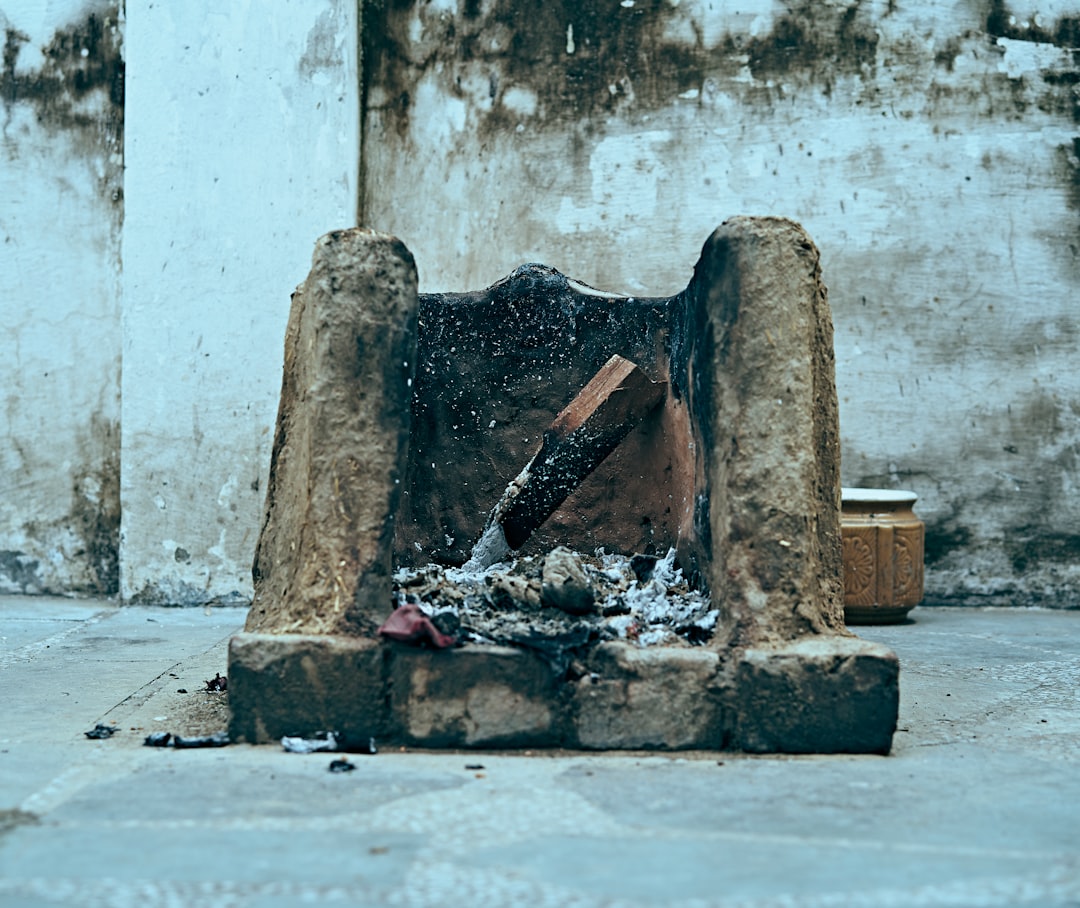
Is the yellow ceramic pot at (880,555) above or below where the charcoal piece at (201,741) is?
above

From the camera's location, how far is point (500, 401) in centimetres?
354

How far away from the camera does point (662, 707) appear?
2.37 metres

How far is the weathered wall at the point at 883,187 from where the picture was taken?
16.1ft

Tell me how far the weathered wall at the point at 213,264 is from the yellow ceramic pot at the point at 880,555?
241 centimetres

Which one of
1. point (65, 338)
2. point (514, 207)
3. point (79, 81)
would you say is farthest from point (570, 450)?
point (79, 81)

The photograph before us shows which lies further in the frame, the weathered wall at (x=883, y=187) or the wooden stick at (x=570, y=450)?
the weathered wall at (x=883, y=187)

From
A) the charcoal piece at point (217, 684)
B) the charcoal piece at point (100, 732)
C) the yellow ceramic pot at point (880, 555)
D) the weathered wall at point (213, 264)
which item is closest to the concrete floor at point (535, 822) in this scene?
the charcoal piece at point (100, 732)

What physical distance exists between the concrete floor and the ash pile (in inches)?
10.0

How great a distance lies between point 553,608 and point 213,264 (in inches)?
115

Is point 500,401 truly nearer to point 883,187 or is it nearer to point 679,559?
point 679,559

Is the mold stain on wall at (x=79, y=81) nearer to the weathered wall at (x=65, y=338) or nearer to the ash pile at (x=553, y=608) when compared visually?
the weathered wall at (x=65, y=338)

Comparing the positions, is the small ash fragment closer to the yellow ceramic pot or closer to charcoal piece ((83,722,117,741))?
charcoal piece ((83,722,117,741))

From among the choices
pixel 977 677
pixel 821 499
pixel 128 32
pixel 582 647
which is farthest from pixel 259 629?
pixel 128 32

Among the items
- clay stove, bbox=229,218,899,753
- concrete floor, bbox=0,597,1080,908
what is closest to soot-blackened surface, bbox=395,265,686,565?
clay stove, bbox=229,218,899,753
